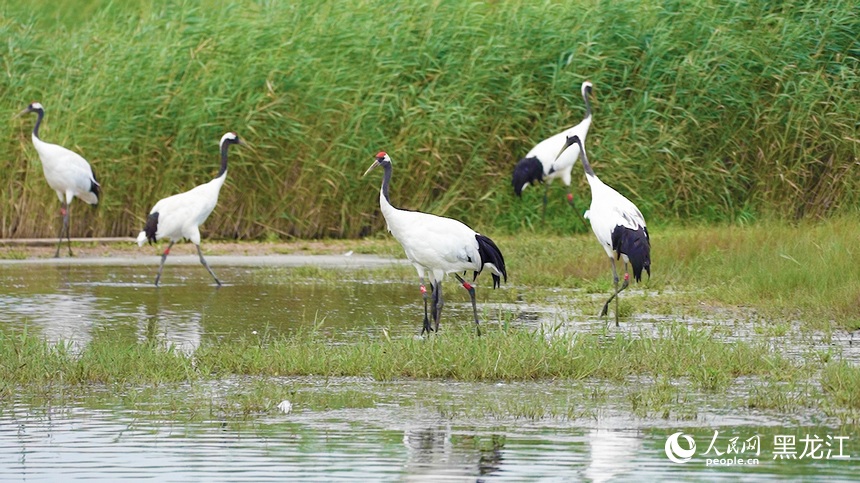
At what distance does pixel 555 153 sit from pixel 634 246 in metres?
5.21

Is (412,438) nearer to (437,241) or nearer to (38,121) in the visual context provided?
(437,241)

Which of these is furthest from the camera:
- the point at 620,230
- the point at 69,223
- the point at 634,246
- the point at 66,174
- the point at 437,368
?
the point at 69,223

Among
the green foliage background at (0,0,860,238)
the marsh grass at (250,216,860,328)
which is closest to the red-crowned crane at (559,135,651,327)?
the marsh grass at (250,216,860,328)

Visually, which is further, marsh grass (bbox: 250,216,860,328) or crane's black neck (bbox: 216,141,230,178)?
crane's black neck (bbox: 216,141,230,178)

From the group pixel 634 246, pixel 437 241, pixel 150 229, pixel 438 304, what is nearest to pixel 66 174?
pixel 150 229

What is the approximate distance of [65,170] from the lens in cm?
1453

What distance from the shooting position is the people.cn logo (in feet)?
19.1

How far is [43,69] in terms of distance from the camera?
16.6 m

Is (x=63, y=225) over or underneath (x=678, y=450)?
over

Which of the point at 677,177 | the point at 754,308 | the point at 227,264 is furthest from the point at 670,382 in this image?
the point at 677,177

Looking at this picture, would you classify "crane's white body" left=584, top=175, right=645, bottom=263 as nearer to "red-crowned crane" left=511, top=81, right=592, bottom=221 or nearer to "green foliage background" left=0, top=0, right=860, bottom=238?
"red-crowned crane" left=511, top=81, right=592, bottom=221

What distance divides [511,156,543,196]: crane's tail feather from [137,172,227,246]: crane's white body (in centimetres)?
378

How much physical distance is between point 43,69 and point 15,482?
468 inches

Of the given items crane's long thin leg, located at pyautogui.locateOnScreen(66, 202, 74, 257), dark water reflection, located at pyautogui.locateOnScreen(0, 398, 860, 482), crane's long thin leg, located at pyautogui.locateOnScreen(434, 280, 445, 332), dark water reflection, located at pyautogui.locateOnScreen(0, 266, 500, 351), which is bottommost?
dark water reflection, located at pyautogui.locateOnScreen(0, 398, 860, 482)
